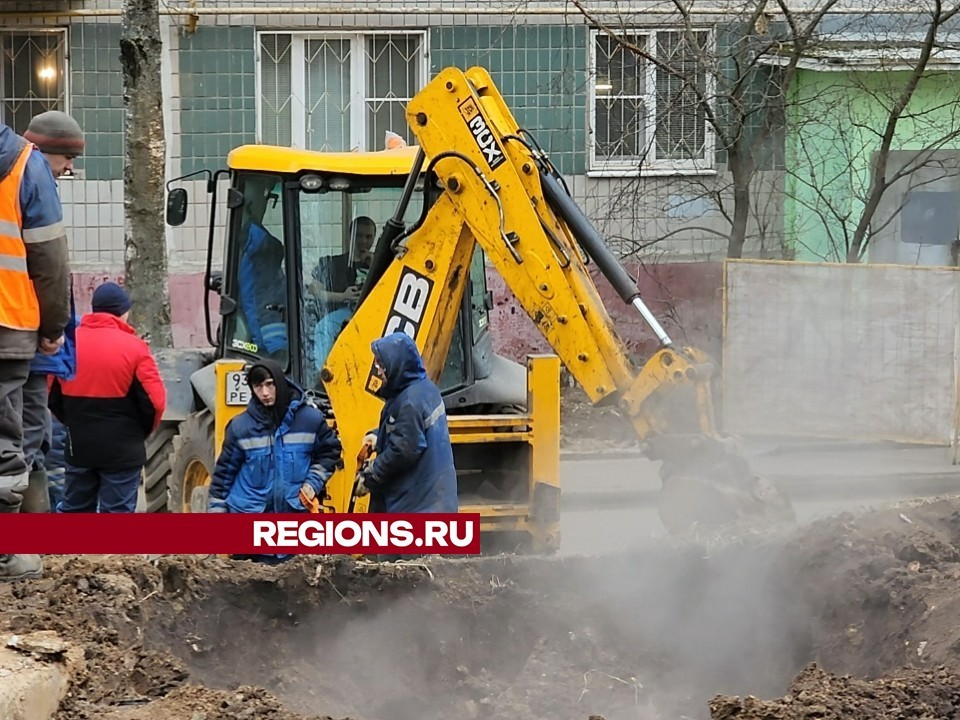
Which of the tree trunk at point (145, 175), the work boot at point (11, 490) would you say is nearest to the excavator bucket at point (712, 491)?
the work boot at point (11, 490)

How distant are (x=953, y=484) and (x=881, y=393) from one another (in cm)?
137

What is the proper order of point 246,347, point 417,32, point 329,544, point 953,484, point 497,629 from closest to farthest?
point 497,629 < point 329,544 < point 246,347 < point 953,484 < point 417,32

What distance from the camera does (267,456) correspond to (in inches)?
281

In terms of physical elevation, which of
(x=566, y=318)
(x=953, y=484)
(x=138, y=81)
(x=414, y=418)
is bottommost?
(x=953, y=484)

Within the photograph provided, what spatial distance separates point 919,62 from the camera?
13867 millimetres

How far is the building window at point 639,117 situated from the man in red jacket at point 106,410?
8.08m

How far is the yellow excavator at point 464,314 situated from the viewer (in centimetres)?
738

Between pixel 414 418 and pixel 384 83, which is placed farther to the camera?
pixel 384 83

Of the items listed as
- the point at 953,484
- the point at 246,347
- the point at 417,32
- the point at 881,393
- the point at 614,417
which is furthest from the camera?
the point at 417,32

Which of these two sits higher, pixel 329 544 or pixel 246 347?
pixel 246 347

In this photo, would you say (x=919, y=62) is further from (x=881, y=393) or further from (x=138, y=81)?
(x=138, y=81)

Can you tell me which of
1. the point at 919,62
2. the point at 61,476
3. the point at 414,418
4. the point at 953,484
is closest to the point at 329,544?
the point at 414,418

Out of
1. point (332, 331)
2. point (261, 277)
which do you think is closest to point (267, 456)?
point (332, 331)

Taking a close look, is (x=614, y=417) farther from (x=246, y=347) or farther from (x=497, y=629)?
(x=497, y=629)
